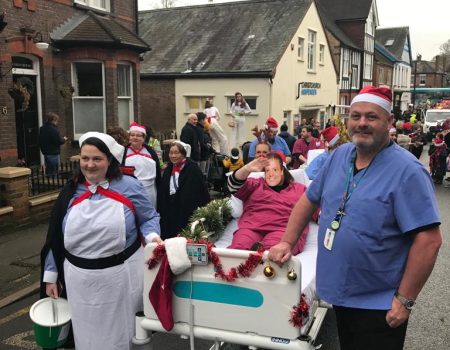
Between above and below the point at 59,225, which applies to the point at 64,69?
above

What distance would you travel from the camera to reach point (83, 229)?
3.39m

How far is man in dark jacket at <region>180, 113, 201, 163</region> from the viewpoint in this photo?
10.7 m

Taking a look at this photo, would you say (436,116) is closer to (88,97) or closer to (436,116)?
(436,116)

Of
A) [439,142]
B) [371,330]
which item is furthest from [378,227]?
[439,142]

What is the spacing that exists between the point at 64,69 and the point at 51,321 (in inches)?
411

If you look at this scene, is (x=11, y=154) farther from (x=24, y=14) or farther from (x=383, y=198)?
(x=383, y=198)

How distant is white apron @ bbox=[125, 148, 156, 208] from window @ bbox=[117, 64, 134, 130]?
8.39 m

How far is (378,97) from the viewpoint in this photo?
2.71 metres

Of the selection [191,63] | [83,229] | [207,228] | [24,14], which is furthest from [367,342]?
[191,63]

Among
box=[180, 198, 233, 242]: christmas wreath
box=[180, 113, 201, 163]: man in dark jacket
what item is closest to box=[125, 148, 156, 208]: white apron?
box=[180, 198, 233, 242]: christmas wreath

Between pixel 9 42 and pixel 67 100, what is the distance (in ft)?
7.86

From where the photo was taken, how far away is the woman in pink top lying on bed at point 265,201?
485 cm

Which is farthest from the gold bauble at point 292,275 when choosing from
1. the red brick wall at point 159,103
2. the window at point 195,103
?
the red brick wall at point 159,103

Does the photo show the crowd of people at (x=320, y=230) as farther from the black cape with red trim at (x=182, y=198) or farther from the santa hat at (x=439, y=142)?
the santa hat at (x=439, y=142)
